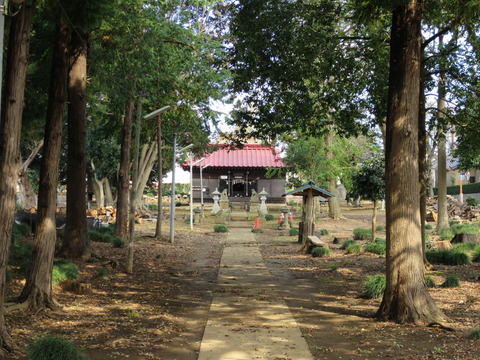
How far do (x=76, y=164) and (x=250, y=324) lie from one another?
6.97 meters

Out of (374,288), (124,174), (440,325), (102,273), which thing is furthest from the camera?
(124,174)

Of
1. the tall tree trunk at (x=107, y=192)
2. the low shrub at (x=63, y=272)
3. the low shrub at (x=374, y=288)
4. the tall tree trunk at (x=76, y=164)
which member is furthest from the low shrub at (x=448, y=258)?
the tall tree trunk at (x=107, y=192)

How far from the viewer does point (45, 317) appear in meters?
8.47

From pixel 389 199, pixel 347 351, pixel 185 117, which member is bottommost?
pixel 347 351

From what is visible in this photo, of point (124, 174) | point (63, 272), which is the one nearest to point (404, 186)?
point (63, 272)

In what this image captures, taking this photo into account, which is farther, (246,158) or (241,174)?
(241,174)

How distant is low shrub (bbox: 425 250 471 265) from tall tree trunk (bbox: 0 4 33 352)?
1258 centimetres

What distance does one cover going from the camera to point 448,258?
621 inches

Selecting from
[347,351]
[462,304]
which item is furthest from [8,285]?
[462,304]

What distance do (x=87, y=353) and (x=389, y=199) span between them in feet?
16.7

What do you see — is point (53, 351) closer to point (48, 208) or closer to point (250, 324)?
point (250, 324)

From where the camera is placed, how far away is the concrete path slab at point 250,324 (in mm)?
6918

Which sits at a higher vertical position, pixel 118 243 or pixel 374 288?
pixel 118 243

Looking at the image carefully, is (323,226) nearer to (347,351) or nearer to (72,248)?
(72,248)
